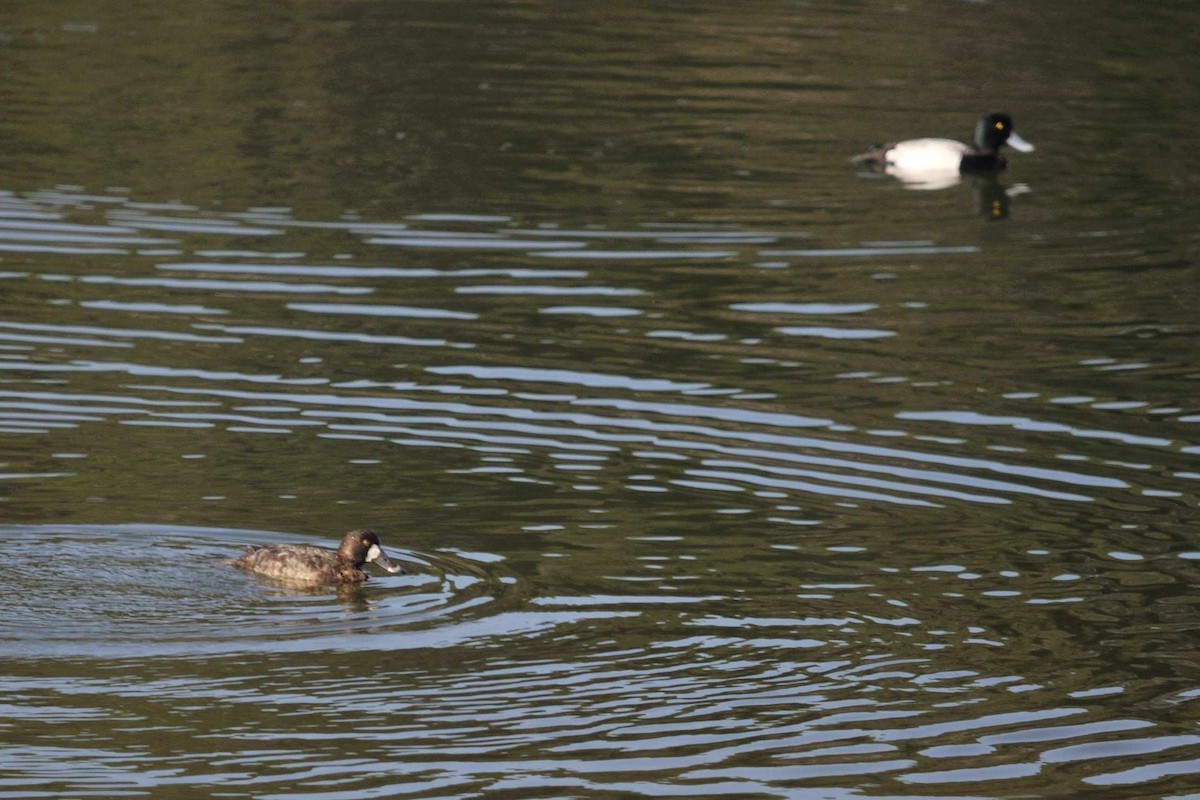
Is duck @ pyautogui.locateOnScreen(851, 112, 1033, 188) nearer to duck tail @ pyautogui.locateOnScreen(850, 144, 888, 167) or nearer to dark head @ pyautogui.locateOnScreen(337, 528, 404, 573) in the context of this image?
duck tail @ pyautogui.locateOnScreen(850, 144, 888, 167)

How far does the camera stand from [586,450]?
12.3m

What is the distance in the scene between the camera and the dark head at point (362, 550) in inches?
384

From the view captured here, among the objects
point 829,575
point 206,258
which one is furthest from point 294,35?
point 829,575

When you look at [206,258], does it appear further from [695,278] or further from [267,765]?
[267,765]

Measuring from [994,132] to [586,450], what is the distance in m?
12.8

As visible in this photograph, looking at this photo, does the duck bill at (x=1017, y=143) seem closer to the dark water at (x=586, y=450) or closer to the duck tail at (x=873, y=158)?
the dark water at (x=586, y=450)

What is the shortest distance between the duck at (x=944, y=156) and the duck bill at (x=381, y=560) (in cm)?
1390

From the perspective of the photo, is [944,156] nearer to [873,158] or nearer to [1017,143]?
[873,158]

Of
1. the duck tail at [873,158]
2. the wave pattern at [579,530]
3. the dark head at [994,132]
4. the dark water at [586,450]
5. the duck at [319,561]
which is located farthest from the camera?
the dark head at [994,132]

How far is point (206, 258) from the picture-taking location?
672 inches

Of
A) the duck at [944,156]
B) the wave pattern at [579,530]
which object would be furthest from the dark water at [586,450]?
the duck at [944,156]

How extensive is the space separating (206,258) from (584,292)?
2967 millimetres

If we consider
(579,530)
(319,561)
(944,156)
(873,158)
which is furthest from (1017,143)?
(319,561)

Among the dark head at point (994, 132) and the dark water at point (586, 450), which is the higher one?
the dark head at point (994, 132)
